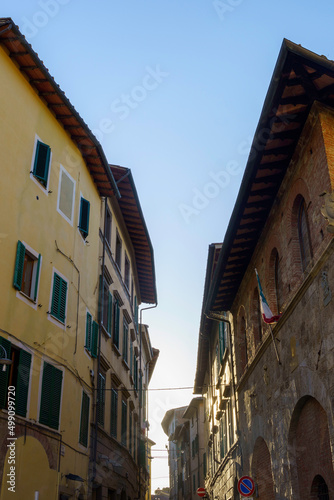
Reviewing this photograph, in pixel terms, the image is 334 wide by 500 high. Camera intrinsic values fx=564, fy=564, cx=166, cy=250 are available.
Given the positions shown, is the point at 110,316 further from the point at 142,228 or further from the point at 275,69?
the point at 275,69

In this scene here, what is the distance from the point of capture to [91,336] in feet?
52.9

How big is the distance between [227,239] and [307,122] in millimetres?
4436

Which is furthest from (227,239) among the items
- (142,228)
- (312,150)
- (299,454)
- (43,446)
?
(142,228)

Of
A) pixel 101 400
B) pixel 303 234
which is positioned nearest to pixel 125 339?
pixel 101 400

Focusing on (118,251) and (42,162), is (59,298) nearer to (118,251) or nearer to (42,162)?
(42,162)

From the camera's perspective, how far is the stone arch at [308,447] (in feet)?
31.4

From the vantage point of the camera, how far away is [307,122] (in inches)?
391

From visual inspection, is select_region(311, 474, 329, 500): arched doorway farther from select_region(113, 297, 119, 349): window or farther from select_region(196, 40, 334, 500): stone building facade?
select_region(113, 297, 119, 349): window

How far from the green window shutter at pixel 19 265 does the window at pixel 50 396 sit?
2106 mm

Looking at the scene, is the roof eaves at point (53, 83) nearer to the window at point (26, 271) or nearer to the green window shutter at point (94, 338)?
the window at point (26, 271)

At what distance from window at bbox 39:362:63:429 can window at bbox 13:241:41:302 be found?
169 centimetres

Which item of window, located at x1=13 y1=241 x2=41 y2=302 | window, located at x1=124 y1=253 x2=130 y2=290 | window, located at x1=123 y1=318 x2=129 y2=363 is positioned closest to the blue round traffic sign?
window, located at x1=13 y1=241 x2=41 y2=302

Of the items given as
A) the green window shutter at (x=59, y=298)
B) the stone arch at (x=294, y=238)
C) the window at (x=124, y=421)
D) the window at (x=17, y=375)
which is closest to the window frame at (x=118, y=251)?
the window at (x=124, y=421)

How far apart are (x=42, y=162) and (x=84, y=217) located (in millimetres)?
2925
